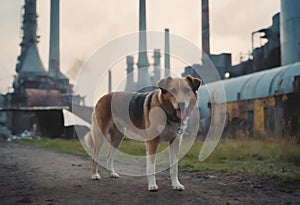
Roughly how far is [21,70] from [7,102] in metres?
4.81

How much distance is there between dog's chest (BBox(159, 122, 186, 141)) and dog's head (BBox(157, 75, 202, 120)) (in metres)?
0.15

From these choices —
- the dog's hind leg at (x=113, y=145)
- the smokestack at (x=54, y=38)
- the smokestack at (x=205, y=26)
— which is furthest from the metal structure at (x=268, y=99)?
the smokestack at (x=54, y=38)

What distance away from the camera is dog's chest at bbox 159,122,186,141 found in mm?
5051

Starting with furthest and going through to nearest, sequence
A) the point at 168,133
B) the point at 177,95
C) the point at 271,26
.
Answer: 1. the point at 271,26
2. the point at 168,133
3. the point at 177,95

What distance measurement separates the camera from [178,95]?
4781 mm

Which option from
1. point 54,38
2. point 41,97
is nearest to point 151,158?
point 54,38

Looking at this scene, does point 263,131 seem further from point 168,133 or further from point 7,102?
point 7,102

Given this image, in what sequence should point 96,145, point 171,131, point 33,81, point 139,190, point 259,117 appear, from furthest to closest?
1. point 33,81
2. point 259,117
3. point 96,145
4. point 139,190
5. point 171,131

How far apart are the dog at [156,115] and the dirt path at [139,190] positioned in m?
0.36

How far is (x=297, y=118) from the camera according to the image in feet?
40.0

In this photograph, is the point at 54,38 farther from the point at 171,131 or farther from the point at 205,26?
the point at 171,131

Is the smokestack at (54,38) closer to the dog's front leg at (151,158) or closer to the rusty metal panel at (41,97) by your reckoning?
the rusty metal panel at (41,97)

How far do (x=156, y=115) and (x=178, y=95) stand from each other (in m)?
0.50

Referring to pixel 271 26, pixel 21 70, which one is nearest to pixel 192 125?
pixel 271 26
